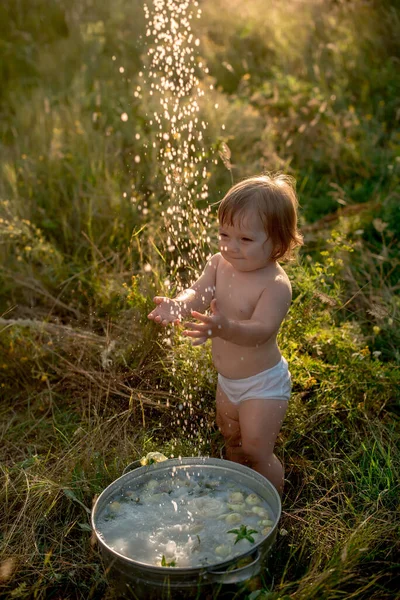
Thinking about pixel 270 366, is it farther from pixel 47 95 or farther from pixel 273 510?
pixel 47 95

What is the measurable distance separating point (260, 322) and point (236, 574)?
772 mm

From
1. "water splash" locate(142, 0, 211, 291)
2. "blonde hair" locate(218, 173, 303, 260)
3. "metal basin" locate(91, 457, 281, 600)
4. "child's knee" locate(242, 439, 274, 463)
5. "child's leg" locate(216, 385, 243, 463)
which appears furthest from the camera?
"water splash" locate(142, 0, 211, 291)

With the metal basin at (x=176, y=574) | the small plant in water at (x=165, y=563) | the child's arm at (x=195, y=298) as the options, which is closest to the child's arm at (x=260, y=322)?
the child's arm at (x=195, y=298)

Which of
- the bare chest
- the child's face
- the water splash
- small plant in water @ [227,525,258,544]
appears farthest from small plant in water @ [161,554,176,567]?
the water splash

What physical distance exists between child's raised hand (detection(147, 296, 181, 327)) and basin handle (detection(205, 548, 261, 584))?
76 cm

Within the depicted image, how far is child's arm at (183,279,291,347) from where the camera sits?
207 centimetres

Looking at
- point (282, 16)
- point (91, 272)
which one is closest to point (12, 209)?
point (91, 272)

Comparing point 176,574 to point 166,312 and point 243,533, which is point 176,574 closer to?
point 243,533

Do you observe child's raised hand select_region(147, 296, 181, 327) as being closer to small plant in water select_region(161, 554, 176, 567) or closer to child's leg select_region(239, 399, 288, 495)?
child's leg select_region(239, 399, 288, 495)

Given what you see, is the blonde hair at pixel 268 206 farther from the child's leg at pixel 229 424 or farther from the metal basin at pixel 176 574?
the metal basin at pixel 176 574

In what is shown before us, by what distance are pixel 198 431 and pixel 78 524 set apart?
0.60 m

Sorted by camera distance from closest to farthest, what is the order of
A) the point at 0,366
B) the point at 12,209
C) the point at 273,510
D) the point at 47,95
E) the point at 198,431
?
the point at 273,510, the point at 198,431, the point at 0,366, the point at 12,209, the point at 47,95

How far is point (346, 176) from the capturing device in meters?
4.84

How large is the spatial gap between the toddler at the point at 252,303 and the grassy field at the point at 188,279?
0.88 ft
